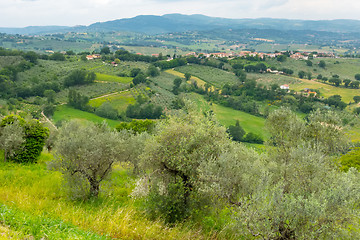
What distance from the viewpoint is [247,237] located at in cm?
899

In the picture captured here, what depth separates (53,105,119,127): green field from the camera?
63000 millimetres

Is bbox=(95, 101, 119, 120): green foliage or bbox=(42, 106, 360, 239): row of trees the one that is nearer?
bbox=(42, 106, 360, 239): row of trees

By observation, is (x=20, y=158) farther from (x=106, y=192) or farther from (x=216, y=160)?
(x=216, y=160)

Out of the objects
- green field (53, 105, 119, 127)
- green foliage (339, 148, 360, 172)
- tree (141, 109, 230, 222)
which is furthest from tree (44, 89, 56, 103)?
green foliage (339, 148, 360, 172)

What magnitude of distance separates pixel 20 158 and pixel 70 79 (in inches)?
2874

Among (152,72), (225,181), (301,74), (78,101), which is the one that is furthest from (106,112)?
(301,74)

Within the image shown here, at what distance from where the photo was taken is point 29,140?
21609 millimetres

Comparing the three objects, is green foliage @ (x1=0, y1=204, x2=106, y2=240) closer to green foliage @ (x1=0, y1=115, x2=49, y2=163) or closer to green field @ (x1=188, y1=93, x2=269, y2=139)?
green foliage @ (x1=0, y1=115, x2=49, y2=163)

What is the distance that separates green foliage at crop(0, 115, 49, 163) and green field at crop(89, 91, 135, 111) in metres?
50.5

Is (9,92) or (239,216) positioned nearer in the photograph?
(239,216)

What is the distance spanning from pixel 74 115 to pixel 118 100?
16.0 meters

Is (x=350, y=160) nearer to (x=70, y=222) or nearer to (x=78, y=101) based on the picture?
(x=70, y=222)

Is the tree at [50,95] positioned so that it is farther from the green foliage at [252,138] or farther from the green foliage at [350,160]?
the green foliage at [350,160]

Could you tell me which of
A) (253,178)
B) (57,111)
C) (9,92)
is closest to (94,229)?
(253,178)
